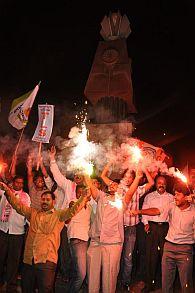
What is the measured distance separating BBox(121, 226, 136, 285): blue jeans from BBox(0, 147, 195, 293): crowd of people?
2 centimetres

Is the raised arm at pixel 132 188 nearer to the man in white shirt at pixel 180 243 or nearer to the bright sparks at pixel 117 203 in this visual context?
the bright sparks at pixel 117 203

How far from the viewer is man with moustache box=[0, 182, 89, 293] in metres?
5.56

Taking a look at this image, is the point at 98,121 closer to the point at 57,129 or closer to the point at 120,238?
the point at 57,129

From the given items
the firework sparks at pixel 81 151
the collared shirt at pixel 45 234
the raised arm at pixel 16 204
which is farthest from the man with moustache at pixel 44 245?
the firework sparks at pixel 81 151

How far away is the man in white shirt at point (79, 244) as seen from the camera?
6.45 meters

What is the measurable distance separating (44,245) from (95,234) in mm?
1237

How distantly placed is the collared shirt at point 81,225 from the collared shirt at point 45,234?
0.91 m

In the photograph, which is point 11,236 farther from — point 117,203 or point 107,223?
point 117,203

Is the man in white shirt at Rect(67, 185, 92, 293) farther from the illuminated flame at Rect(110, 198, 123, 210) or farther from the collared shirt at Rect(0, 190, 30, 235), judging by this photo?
the collared shirt at Rect(0, 190, 30, 235)

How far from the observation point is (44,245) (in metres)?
5.67

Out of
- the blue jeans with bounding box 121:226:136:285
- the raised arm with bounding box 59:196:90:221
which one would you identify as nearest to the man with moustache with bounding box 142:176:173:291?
the blue jeans with bounding box 121:226:136:285

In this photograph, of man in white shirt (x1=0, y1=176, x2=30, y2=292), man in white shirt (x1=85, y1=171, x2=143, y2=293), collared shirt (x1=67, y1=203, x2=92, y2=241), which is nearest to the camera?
man in white shirt (x1=85, y1=171, x2=143, y2=293)

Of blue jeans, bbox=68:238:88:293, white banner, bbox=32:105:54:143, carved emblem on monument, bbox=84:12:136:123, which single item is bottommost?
blue jeans, bbox=68:238:88:293

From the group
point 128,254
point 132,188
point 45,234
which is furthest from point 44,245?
point 128,254
